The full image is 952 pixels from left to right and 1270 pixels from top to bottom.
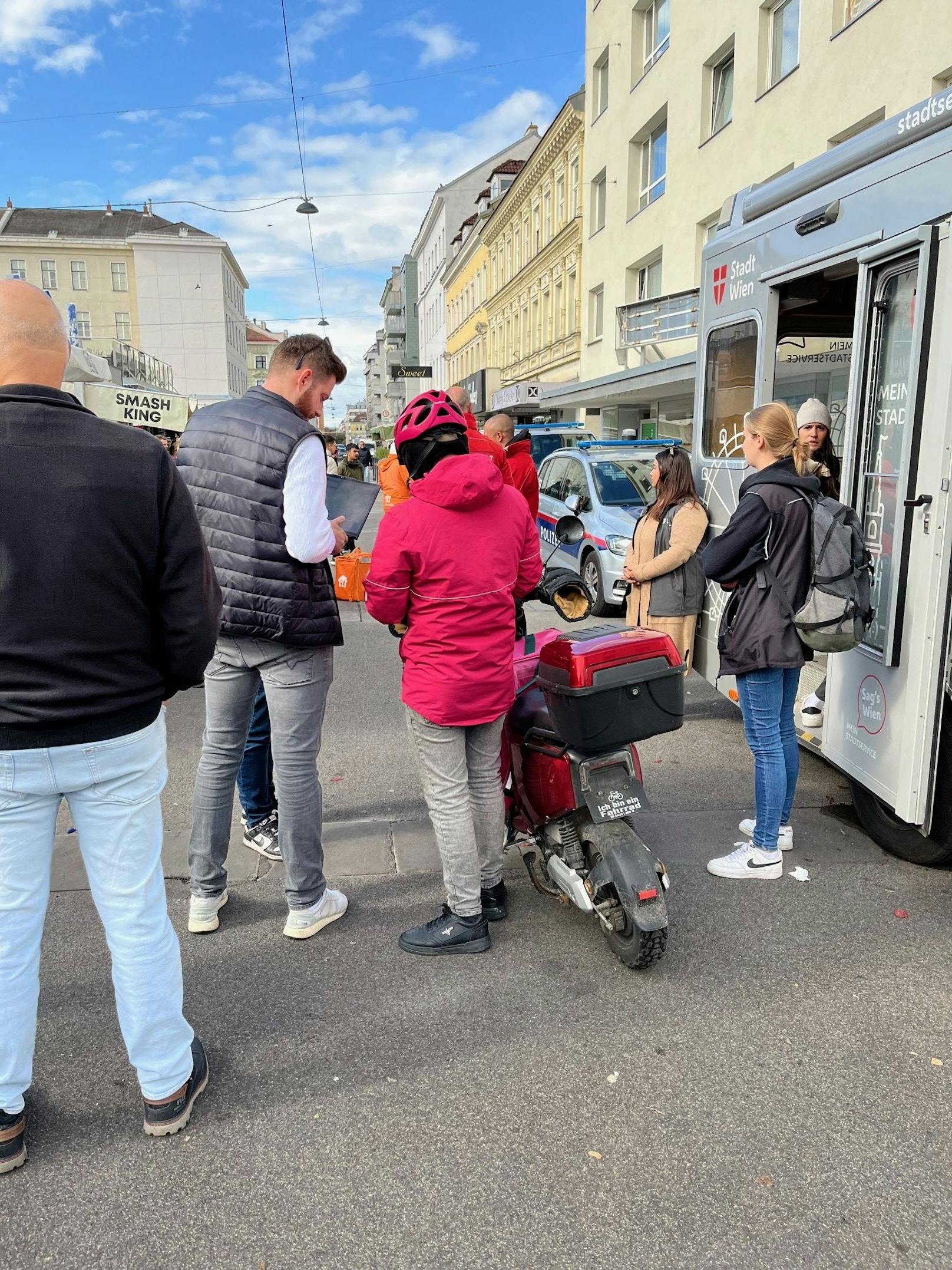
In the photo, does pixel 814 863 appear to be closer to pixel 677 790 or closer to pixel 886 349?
pixel 677 790

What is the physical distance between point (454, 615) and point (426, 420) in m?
0.66

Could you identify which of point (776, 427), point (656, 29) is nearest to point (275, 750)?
point (776, 427)

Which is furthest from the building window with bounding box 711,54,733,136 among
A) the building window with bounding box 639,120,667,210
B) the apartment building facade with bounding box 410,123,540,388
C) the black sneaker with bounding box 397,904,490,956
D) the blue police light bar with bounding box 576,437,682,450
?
the apartment building facade with bounding box 410,123,540,388

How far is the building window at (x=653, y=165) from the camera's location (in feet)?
64.6

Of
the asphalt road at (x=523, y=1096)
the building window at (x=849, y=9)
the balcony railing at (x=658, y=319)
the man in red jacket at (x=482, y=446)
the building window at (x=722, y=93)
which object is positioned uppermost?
the building window at (x=722, y=93)

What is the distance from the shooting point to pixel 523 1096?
102 inches

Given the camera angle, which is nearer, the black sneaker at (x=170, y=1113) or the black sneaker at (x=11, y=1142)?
the black sneaker at (x=11, y=1142)

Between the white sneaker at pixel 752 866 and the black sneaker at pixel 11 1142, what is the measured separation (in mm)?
2737

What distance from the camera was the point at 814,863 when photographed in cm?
411

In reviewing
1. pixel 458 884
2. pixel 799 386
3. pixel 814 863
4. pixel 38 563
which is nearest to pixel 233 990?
pixel 458 884

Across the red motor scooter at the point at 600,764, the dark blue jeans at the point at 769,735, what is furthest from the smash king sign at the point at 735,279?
the red motor scooter at the point at 600,764

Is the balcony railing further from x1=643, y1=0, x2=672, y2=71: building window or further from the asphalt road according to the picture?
the asphalt road

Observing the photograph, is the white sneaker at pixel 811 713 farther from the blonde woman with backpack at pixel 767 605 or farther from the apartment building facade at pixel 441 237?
the apartment building facade at pixel 441 237

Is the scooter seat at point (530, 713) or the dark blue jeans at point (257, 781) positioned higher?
the scooter seat at point (530, 713)
